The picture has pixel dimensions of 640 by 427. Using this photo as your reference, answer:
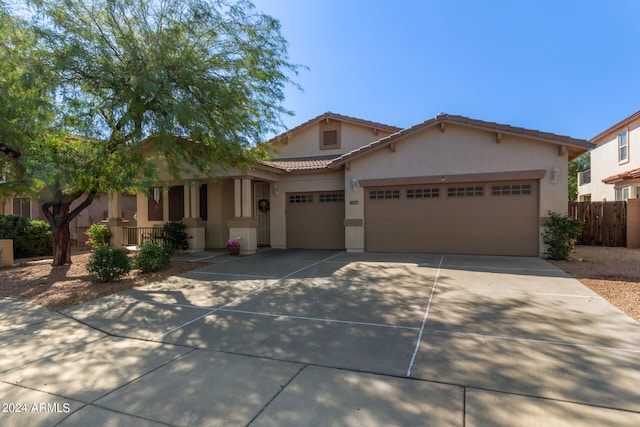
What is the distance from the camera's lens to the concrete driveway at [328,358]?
2.91 metres

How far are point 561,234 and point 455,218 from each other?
9.99 ft

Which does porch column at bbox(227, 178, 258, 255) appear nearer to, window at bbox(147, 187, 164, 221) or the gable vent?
window at bbox(147, 187, 164, 221)

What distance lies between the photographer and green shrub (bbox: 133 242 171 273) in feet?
30.2

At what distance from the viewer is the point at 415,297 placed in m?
6.49

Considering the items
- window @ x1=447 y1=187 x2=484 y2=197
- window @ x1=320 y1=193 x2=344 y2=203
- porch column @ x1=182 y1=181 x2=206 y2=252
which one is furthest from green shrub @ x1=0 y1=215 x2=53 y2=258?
window @ x1=447 y1=187 x2=484 y2=197

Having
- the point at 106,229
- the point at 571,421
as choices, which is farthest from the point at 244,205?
the point at 571,421

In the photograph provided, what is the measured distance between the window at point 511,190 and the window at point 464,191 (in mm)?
400

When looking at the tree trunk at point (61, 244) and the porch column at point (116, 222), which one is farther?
the porch column at point (116, 222)

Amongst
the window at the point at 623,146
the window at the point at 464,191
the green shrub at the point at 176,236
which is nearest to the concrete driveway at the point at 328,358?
the window at the point at 464,191

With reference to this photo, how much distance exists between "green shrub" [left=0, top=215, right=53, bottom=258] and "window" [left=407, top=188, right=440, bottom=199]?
1459 centimetres

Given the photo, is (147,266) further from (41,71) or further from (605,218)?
(605,218)

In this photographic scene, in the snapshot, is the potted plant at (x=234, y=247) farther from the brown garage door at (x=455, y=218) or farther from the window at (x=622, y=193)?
the window at (x=622, y=193)

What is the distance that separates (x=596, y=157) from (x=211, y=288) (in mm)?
25361

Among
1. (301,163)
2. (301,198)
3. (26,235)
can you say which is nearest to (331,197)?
(301,198)
